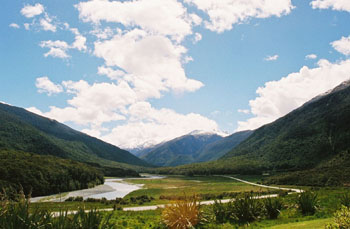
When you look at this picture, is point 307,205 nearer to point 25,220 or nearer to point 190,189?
point 25,220

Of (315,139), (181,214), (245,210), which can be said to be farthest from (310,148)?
(181,214)

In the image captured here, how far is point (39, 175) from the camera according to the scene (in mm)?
80500

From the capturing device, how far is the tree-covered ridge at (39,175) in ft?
238

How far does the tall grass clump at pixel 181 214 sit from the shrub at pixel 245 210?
493 centimetres

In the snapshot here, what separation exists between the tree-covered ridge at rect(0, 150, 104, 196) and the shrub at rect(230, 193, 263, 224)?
56.5 m

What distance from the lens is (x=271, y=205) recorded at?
25.1 m

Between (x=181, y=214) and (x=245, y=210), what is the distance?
6853 millimetres

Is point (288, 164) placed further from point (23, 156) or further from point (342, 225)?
point (342, 225)

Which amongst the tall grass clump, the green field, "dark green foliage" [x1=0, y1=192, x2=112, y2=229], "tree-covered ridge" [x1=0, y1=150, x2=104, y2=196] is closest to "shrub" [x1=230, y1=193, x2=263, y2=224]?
the tall grass clump

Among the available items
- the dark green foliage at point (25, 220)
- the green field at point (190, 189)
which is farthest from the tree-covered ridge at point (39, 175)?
the dark green foliage at point (25, 220)

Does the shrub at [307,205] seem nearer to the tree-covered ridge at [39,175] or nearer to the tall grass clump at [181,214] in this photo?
the tall grass clump at [181,214]

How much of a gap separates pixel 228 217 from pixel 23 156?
88955mm

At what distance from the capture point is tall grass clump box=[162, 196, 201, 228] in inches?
782

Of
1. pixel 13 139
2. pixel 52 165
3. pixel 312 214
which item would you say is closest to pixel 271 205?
pixel 312 214
